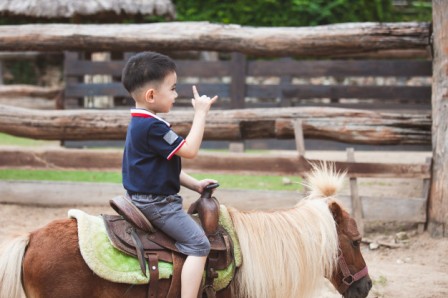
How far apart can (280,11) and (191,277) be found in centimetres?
1287

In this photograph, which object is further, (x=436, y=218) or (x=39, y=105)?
(x=39, y=105)

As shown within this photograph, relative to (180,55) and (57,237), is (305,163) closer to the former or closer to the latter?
(57,237)

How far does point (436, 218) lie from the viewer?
607 cm

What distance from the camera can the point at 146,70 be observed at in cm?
283

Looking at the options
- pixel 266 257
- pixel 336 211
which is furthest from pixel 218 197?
pixel 266 257

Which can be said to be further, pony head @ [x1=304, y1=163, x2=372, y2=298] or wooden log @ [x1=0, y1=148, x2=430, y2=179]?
wooden log @ [x1=0, y1=148, x2=430, y2=179]

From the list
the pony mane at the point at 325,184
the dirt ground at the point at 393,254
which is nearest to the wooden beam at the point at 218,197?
the dirt ground at the point at 393,254

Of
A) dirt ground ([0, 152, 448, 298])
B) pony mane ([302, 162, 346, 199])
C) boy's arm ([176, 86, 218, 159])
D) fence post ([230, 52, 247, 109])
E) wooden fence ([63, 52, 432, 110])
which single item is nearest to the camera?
boy's arm ([176, 86, 218, 159])

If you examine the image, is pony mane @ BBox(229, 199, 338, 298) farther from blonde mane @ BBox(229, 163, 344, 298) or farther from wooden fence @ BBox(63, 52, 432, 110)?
wooden fence @ BBox(63, 52, 432, 110)

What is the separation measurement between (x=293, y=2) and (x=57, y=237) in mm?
12878

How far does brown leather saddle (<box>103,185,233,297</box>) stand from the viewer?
2.79 metres

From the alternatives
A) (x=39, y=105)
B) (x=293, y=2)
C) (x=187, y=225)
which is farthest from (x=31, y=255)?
(x=293, y=2)

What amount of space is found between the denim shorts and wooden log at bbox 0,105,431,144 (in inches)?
152

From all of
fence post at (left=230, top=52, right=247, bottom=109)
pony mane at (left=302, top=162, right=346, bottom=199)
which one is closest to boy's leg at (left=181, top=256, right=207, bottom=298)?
pony mane at (left=302, top=162, right=346, bottom=199)
